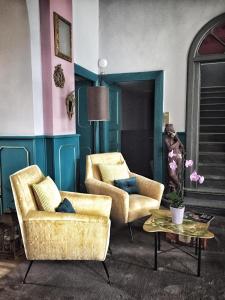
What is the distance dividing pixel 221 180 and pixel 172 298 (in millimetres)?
2624

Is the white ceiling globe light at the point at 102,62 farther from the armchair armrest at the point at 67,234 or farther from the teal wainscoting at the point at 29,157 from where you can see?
the armchair armrest at the point at 67,234

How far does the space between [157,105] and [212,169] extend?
52.9 inches

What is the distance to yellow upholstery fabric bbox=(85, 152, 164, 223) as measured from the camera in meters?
2.71

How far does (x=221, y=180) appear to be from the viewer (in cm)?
409

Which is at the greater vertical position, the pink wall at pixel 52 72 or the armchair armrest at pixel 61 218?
the pink wall at pixel 52 72

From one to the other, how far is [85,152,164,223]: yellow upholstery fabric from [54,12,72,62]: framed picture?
4.20 feet

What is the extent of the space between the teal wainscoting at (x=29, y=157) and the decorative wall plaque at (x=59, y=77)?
0.60m

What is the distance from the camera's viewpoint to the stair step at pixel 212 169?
4227 mm

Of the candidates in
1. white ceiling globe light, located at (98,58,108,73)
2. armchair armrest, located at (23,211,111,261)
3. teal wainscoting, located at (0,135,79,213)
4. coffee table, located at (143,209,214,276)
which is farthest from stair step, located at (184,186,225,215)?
white ceiling globe light, located at (98,58,108,73)

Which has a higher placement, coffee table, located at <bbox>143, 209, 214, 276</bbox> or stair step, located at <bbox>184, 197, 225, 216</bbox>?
coffee table, located at <bbox>143, 209, 214, 276</bbox>

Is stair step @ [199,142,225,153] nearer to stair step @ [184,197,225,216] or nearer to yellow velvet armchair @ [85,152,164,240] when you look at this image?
stair step @ [184,197,225,216]

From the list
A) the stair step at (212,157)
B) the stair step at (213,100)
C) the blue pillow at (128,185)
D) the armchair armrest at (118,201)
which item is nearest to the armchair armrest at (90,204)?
the armchair armrest at (118,201)

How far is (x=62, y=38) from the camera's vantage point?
3.11 metres

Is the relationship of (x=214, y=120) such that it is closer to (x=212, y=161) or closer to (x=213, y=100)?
(x=213, y=100)
